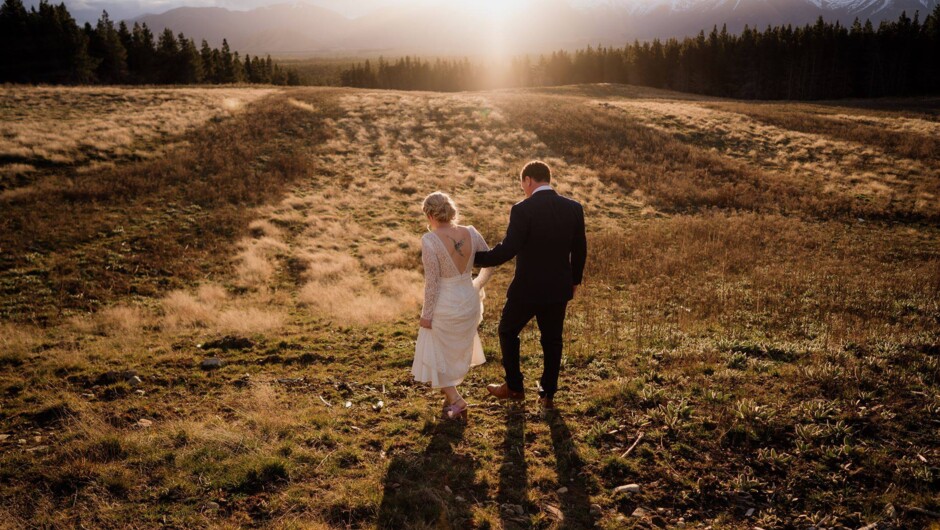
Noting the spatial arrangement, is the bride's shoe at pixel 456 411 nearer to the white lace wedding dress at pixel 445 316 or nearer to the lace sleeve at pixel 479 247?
the white lace wedding dress at pixel 445 316

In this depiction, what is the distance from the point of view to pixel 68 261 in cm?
1220

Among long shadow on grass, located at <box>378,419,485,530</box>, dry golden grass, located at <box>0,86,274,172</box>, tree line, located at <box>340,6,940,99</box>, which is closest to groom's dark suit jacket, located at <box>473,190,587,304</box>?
long shadow on grass, located at <box>378,419,485,530</box>

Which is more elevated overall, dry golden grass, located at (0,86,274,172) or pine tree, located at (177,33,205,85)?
pine tree, located at (177,33,205,85)

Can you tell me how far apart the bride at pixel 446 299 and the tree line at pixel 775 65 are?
307ft

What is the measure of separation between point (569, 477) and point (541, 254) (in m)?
2.47

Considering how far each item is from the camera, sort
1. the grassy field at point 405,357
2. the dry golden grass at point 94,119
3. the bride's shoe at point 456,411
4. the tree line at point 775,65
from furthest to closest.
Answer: the tree line at point 775,65 → the dry golden grass at point 94,119 → the bride's shoe at point 456,411 → the grassy field at point 405,357

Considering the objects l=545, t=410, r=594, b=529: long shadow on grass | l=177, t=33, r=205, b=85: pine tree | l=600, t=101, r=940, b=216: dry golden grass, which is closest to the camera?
l=545, t=410, r=594, b=529: long shadow on grass

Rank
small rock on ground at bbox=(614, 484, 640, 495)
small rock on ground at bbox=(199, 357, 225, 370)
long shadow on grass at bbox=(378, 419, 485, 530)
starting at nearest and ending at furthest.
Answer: long shadow on grass at bbox=(378, 419, 485, 530) → small rock on ground at bbox=(614, 484, 640, 495) → small rock on ground at bbox=(199, 357, 225, 370)

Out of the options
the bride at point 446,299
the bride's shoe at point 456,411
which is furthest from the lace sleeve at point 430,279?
the bride's shoe at point 456,411

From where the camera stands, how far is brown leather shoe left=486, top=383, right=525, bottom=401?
247 inches

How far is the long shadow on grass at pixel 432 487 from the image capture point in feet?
13.6

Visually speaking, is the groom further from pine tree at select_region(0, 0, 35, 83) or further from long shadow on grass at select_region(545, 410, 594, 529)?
pine tree at select_region(0, 0, 35, 83)

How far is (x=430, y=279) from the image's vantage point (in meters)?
5.44

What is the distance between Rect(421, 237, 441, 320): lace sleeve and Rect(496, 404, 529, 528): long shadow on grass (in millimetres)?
1797
